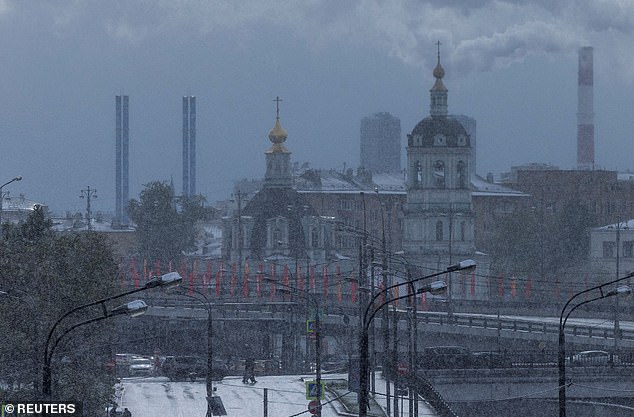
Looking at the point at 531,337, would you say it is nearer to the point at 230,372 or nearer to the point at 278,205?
the point at 230,372

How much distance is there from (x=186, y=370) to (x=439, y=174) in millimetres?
51346

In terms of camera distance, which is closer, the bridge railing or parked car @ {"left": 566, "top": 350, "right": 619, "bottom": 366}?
parked car @ {"left": 566, "top": 350, "right": 619, "bottom": 366}

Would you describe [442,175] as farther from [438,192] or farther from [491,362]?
[491,362]

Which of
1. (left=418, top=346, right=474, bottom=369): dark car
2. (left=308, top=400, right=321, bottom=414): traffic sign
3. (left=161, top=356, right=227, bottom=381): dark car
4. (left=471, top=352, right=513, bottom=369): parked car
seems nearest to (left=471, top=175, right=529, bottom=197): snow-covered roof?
(left=161, top=356, right=227, bottom=381): dark car

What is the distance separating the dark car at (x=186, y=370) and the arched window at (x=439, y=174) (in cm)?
4825

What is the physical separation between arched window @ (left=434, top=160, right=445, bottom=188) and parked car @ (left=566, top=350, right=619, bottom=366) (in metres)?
45.6

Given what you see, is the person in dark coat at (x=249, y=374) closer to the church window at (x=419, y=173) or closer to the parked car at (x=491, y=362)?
the parked car at (x=491, y=362)

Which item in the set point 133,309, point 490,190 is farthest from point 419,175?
point 133,309

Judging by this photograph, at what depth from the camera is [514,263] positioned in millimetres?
122312

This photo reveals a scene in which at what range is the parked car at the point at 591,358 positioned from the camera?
63.3 m

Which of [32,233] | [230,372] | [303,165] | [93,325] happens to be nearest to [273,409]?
[93,325]

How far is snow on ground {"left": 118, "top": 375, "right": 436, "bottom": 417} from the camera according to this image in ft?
176

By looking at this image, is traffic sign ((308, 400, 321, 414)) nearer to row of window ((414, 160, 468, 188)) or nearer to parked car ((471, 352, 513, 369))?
parked car ((471, 352, 513, 369))

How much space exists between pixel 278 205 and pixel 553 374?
205 ft
